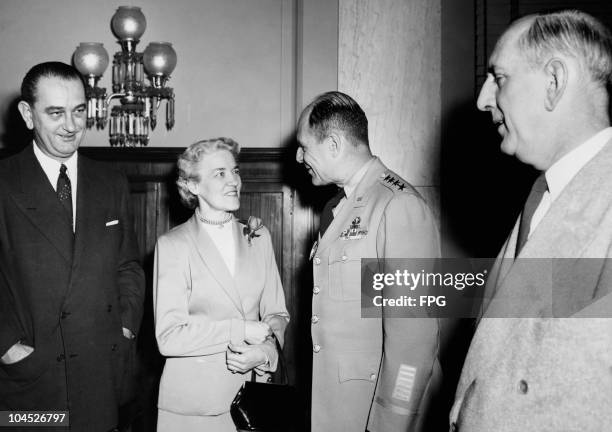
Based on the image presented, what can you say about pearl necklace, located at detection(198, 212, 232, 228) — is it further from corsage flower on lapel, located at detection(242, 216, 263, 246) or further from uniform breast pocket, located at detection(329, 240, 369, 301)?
uniform breast pocket, located at detection(329, 240, 369, 301)

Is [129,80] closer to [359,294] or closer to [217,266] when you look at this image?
[217,266]

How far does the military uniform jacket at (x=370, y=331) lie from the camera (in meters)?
2.04

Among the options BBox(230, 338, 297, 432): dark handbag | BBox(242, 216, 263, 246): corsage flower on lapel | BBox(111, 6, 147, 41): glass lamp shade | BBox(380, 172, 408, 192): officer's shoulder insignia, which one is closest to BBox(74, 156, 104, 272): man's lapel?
BBox(242, 216, 263, 246): corsage flower on lapel

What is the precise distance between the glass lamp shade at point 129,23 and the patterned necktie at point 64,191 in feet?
7.53

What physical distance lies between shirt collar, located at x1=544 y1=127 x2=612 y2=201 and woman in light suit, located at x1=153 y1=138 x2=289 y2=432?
1.55m

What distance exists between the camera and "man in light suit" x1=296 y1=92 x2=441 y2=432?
2.05m

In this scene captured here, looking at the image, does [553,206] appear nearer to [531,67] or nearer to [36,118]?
[531,67]

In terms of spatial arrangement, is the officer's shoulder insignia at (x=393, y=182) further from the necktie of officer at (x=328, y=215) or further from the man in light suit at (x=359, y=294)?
the necktie of officer at (x=328, y=215)

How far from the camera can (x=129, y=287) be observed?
2760 millimetres

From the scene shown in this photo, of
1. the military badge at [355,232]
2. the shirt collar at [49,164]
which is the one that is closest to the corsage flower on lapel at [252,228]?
the military badge at [355,232]

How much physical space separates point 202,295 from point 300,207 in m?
2.03

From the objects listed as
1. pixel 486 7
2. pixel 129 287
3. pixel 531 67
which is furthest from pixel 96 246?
pixel 486 7

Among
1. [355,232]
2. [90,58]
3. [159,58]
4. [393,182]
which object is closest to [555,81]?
[393,182]

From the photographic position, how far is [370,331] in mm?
2217
